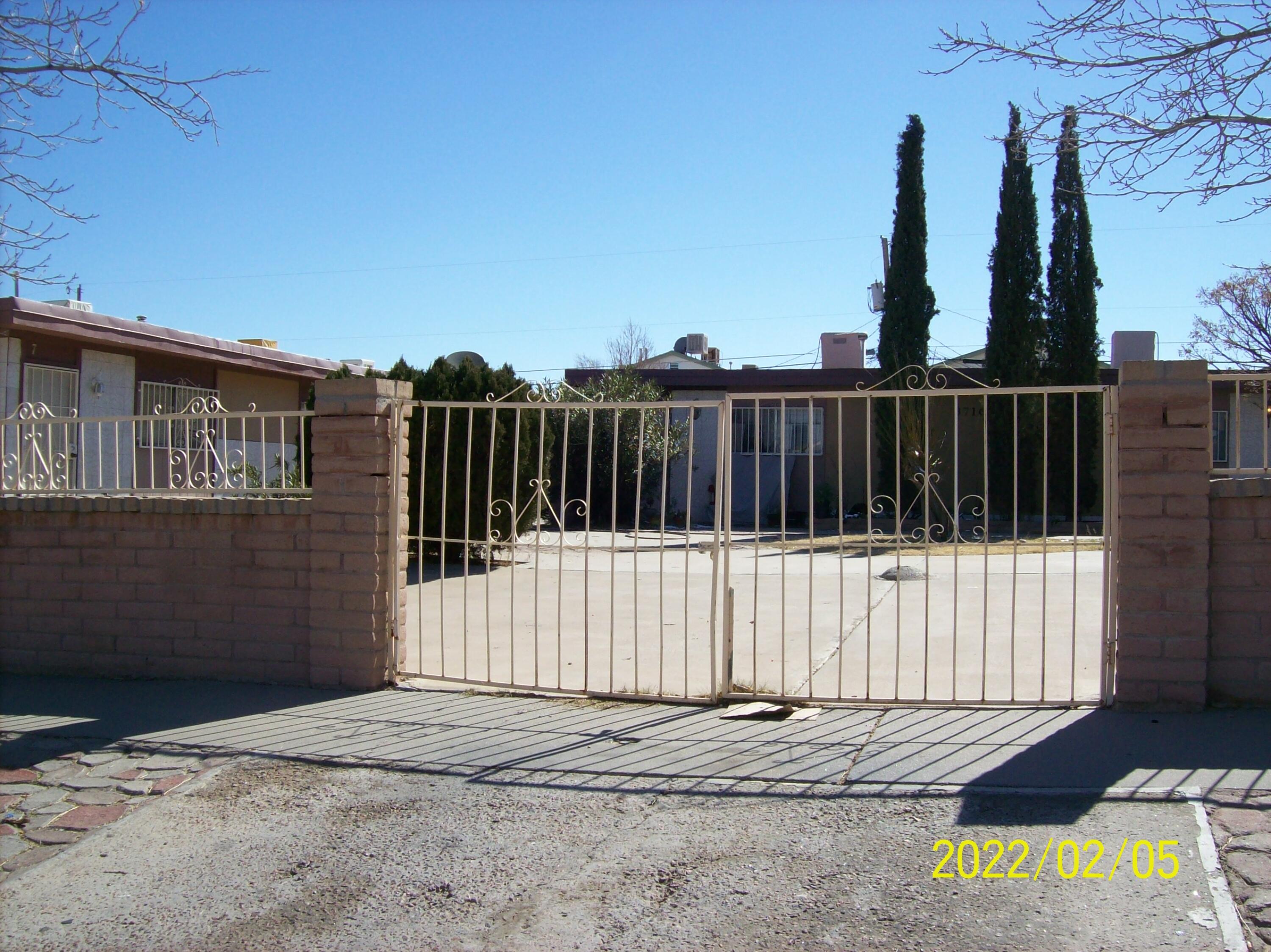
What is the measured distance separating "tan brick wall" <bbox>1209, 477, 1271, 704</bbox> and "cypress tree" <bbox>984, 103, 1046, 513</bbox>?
57.5ft

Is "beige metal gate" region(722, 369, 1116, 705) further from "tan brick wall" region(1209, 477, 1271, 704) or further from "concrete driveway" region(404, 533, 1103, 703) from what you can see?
"tan brick wall" region(1209, 477, 1271, 704)

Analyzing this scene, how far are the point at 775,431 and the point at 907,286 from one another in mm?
4727

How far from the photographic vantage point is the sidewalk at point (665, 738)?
4.57 meters

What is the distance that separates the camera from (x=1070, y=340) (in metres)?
23.2

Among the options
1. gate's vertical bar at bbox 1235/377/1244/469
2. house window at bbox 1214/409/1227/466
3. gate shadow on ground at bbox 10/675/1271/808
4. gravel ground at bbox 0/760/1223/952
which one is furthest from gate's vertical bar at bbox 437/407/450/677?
house window at bbox 1214/409/1227/466

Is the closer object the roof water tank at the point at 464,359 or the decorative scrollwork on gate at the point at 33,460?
the decorative scrollwork on gate at the point at 33,460

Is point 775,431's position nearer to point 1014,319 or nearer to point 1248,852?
point 1014,319

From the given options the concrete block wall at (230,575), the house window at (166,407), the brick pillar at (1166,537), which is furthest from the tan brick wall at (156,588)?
the house window at (166,407)

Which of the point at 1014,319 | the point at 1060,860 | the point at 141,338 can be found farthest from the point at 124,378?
the point at 1014,319

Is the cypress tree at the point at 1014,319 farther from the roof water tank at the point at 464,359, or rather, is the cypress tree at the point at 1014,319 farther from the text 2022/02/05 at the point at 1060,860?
the text 2022/02/05 at the point at 1060,860

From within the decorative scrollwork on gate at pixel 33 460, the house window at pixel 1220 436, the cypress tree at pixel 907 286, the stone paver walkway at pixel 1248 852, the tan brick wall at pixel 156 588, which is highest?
the cypress tree at pixel 907 286

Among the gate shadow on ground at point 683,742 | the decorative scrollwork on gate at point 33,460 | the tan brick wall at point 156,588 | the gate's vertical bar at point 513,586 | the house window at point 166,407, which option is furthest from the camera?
the house window at point 166,407

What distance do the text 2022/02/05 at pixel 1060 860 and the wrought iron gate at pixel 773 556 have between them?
1.37 metres

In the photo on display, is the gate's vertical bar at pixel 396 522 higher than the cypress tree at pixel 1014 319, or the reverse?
the cypress tree at pixel 1014 319
